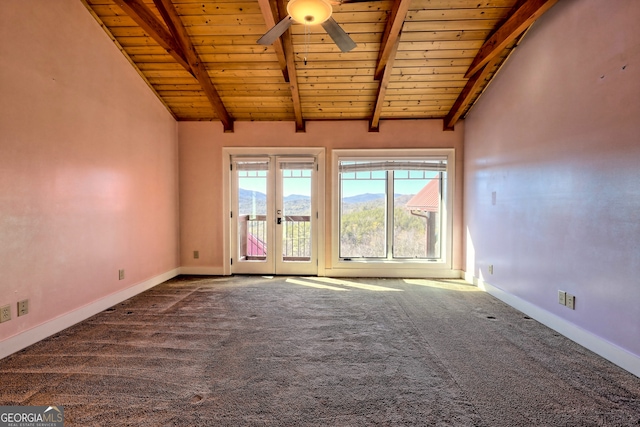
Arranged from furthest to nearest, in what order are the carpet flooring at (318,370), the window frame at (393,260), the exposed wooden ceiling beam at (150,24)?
the window frame at (393,260) < the exposed wooden ceiling beam at (150,24) < the carpet flooring at (318,370)

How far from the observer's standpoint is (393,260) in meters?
4.93

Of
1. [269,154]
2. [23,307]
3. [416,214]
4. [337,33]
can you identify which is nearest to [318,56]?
[337,33]

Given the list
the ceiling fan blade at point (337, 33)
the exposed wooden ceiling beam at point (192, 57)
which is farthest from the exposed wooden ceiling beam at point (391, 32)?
the exposed wooden ceiling beam at point (192, 57)

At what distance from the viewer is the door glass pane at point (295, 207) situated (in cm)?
491

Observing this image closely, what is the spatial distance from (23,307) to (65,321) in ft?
1.51

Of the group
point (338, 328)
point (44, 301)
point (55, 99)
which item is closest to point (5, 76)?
point (55, 99)

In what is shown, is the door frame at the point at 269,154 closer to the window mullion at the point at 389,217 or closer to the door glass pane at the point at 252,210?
the door glass pane at the point at 252,210

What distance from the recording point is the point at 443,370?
210 centimetres

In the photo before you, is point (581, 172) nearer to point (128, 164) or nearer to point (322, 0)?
point (322, 0)

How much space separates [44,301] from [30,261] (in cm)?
39

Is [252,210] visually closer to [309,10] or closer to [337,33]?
[337,33]

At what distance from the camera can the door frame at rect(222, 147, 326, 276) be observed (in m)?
4.84

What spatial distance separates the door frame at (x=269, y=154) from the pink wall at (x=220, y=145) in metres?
0.07

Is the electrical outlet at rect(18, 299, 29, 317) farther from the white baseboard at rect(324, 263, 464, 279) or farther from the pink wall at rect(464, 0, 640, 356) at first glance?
the pink wall at rect(464, 0, 640, 356)
